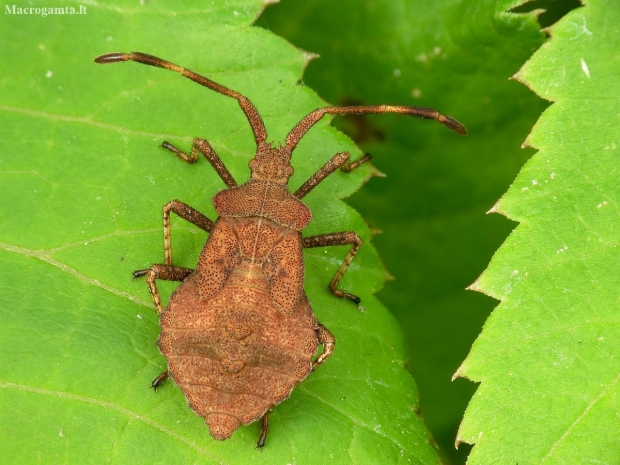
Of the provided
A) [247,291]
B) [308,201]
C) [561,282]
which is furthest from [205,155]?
[561,282]

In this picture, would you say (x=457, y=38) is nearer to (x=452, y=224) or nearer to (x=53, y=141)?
(x=452, y=224)

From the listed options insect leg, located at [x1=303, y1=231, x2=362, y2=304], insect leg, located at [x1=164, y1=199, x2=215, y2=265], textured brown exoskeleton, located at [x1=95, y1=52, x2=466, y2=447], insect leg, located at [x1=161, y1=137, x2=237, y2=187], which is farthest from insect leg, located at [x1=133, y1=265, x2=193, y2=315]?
insect leg, located at [x1=303, y1=231, x2=362, y2=304]

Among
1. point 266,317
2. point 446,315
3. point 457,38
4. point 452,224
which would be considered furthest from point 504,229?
point 266,317

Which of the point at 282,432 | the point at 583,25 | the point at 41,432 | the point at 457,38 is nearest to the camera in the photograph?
the point at 41,432

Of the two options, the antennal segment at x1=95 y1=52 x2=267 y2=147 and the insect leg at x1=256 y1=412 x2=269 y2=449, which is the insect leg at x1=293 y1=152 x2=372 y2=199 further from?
the insect leg at x1=256 y1=412 x2=269 y2=449

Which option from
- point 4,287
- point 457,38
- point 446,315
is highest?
point 457,38

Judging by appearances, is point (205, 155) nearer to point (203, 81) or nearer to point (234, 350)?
point (203, 81)

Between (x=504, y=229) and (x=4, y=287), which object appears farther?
(x=504, y=229)
